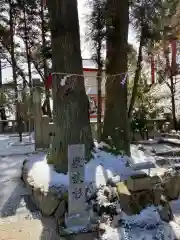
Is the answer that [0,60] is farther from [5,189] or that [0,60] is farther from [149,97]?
[5,189]

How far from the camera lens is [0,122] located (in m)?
11.6

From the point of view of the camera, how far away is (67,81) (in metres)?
4.39

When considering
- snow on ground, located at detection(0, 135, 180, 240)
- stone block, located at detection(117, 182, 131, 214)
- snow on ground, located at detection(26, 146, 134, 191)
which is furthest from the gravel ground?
stone block, located at detection(117, 182, 131, 214)

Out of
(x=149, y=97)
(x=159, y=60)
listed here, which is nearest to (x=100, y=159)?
(x=149, y=97)

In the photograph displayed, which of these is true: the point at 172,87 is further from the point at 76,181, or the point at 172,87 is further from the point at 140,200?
the point at 76,181

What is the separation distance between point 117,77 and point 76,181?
273 cm

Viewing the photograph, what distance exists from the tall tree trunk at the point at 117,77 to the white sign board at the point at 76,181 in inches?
87.5

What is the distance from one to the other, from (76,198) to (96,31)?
4681 millimetres

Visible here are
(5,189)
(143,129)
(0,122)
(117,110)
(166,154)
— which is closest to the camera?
(5,189)

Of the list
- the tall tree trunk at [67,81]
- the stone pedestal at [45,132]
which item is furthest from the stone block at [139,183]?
the stone pedestal at [45,132]

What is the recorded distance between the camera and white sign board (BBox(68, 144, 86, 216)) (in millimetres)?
3229

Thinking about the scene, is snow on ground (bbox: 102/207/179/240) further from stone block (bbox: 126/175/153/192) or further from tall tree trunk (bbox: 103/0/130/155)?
tall tree trunk (bbox: 103/0/130/155)

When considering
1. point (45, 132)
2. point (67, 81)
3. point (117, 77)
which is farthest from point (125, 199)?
point (45, 132)

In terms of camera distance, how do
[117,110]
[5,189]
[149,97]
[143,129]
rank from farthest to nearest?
[149,97] → [143,129] → [117,110] → [5,189]
